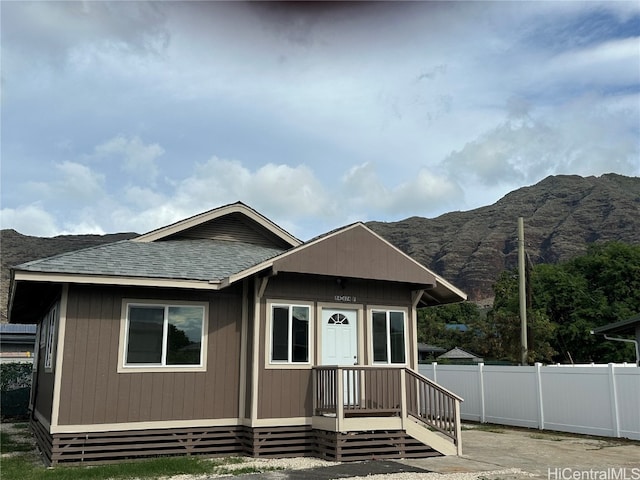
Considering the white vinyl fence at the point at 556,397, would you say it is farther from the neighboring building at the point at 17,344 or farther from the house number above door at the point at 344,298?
the neighboring building at the point at 17,344

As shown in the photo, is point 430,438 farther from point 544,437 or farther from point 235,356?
point 544,437

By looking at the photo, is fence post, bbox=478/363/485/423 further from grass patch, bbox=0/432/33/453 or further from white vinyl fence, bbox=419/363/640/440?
grass patch, bbox=0/432/33/453

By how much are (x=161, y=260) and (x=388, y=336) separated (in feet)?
16.1

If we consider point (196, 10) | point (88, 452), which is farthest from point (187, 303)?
point (196, 10)

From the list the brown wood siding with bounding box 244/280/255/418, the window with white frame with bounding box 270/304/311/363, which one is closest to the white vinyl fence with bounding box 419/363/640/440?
the window with white frame with bounding box 270/304/311/363

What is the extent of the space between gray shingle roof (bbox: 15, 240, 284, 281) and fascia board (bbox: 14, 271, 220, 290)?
0.22 feet

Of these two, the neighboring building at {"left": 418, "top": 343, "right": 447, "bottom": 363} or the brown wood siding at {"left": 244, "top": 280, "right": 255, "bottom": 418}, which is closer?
the brown wood siding at {"left": 244, "top": 280, "right": 255, "bottom": 418}

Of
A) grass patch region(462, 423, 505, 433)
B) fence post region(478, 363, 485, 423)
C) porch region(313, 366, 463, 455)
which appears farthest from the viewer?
fence post region(478, 363, 485, 423)

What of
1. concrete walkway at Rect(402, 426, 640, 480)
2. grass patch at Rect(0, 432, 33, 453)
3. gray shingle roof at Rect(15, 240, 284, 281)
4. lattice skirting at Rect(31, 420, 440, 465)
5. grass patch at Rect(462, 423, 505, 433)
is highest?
gray shingle roof at Rect(15, 240, 284, 281)

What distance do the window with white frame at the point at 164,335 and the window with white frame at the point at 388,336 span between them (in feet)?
11.7

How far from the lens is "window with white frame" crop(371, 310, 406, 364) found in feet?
40.5

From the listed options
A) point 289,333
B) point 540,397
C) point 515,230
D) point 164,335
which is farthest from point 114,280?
point 515,230

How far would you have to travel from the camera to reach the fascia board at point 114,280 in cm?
990

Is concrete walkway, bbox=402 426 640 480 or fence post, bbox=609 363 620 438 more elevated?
fence post, bbox=609 363 620 438
